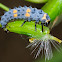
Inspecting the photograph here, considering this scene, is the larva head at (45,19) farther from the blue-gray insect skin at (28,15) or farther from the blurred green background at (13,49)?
the blurred green background at (13,49)

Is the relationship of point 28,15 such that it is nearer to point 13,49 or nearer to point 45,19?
point 45,19

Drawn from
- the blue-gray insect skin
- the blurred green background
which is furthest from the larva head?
the blurred green background

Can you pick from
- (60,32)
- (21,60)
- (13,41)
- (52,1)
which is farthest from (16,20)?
(21,60)

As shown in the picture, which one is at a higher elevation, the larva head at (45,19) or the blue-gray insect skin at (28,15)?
the blue-gray insect skin at (28,15)

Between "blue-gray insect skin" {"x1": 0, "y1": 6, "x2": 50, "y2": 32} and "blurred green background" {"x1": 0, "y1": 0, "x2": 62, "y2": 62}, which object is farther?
"blurred green background" {"x1": 0, "y1": 0, "x2": 62, "y2": 62}

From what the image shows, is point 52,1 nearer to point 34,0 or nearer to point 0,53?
point 34,0

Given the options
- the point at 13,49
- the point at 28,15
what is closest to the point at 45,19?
the point at 28,15

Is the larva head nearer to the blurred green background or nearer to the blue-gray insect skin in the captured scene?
the blue-gray insect skin

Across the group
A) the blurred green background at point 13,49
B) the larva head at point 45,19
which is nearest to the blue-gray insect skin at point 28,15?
the larva head at point 45,19
